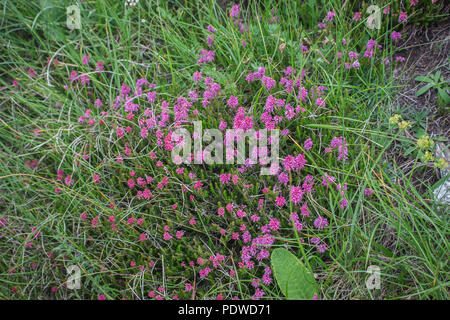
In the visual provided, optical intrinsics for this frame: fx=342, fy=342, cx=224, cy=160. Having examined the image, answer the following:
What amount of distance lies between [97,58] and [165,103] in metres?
1.30

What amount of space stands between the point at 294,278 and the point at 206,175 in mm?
1182

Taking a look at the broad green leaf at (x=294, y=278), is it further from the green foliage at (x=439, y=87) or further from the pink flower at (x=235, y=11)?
the pink flower at (x=235, y=11)

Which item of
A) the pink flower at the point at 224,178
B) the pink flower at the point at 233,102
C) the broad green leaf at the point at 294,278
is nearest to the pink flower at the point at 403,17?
the pink flower at the point at 233,102

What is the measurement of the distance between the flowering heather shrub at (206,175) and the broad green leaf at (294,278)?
0.53ft

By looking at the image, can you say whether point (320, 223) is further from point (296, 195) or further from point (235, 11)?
point (235, 11)

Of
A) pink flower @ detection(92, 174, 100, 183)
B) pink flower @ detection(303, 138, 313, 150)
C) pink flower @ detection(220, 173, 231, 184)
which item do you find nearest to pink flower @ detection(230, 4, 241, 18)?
pink flower @ detection(303, 138, 313, 150)

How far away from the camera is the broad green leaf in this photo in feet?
8.57

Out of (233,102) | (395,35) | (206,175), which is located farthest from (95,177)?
(395,35)

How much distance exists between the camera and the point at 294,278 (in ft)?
8.59

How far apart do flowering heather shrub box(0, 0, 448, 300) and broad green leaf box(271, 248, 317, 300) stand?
16 centimetres

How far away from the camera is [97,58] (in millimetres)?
4051
